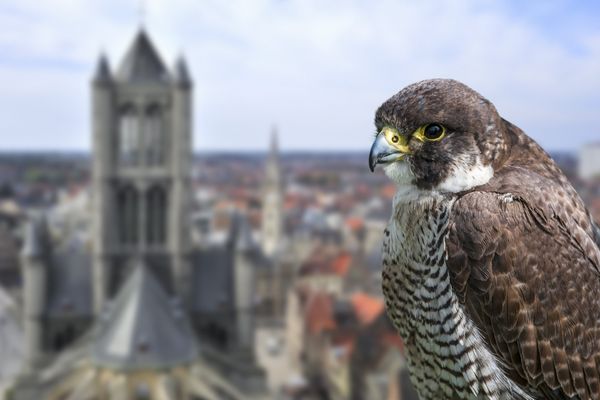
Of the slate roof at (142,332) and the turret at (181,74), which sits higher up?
the turret at (181,74)

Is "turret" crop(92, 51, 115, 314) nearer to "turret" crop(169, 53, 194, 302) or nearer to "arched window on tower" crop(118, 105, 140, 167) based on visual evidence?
"arched window on tower" crop(118, 105, 140, 167)

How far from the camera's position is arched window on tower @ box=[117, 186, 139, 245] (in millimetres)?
28406

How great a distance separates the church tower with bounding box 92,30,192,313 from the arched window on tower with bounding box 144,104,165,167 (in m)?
0.03

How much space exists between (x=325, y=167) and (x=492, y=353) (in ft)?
320

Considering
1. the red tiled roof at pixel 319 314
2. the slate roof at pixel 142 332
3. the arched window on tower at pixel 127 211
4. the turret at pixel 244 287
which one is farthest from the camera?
the red tiled roof at pixel 319 314

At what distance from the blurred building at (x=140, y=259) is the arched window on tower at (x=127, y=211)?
0.12ft

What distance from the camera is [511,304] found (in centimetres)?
244

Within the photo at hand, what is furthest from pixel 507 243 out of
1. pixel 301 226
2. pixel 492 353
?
pixel 301 226

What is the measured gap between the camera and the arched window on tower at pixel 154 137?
92.2ft

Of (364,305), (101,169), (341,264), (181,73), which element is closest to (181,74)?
(181,73)

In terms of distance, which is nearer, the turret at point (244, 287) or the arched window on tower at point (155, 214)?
the arched window on tower at point (155, 214)

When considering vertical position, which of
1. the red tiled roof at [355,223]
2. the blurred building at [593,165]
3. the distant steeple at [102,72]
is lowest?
the red tiled roof at [355,223]

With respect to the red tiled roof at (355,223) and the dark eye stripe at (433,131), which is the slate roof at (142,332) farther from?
the red tiled roof at (355,223)

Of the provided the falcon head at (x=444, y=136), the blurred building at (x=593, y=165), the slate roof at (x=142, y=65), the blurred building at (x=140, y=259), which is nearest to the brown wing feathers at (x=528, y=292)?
the falcon head at (x=444, y=136)
